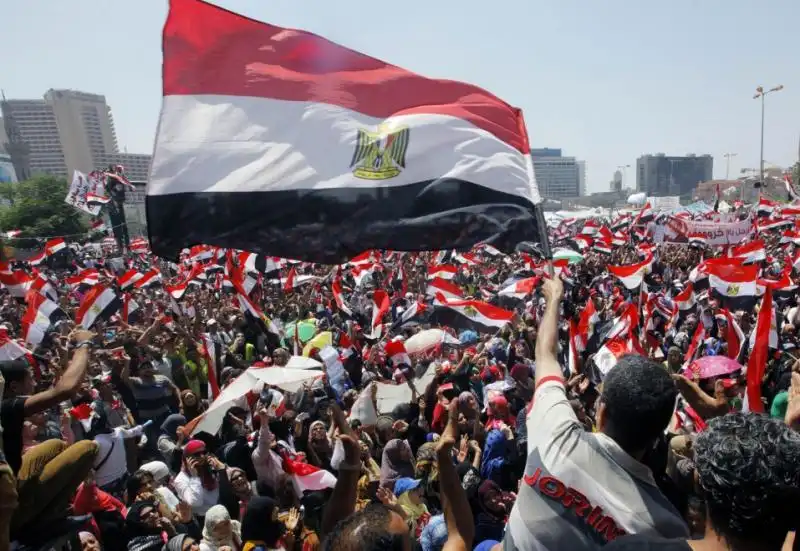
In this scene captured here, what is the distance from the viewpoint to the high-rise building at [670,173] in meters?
170

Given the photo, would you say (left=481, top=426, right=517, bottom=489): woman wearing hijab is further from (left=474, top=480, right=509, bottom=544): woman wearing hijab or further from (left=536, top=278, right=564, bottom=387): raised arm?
(left=536, top=278, right=564, bottom=387): raised arm

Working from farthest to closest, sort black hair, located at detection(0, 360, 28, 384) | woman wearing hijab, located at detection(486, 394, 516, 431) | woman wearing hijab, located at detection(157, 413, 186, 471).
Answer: woman wearing hijab, located at detection(486, 394, 516, 431)
woman wearing hijab, located at detection(157, 413, 186, 471)
black hair, located at detection(0, 360, 28, 384)

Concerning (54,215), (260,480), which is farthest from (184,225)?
(54,215)

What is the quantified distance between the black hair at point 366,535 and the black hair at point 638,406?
0.72 m

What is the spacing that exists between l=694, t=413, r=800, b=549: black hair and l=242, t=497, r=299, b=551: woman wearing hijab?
2.71 meters

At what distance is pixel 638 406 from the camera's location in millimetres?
1807

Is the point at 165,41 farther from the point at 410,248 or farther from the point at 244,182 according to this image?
the point at 410,248

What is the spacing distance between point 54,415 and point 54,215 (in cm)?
5575

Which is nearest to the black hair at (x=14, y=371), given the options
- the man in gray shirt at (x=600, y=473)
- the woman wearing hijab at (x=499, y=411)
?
the man in gray shirt at (x=600, y=473)

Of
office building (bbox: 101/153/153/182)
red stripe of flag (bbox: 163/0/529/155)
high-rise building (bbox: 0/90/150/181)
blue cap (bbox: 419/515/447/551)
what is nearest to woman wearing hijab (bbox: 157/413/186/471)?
blue cap (bbox: 419/515/447/551)

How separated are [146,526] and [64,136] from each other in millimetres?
142426

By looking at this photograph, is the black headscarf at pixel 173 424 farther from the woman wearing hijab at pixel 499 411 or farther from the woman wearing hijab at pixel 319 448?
the woman wearing hijab at pixel 499 411

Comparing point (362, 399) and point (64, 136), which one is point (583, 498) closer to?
point (362, 399)

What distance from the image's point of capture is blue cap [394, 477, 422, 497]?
454cm
